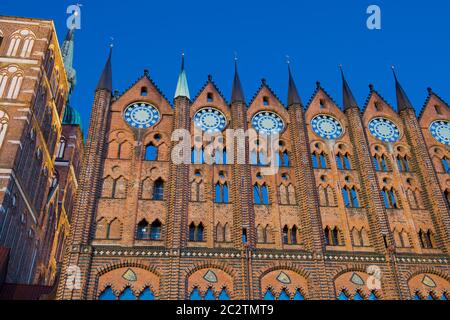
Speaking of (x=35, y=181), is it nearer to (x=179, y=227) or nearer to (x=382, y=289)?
(x=179, y=227)

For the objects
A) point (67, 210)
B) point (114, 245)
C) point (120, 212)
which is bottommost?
point (114, 245)

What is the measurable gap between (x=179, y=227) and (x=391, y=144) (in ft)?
47.7

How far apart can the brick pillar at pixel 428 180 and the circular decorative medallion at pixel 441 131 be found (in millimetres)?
1491

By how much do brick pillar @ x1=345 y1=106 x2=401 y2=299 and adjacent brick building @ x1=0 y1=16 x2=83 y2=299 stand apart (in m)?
17.8

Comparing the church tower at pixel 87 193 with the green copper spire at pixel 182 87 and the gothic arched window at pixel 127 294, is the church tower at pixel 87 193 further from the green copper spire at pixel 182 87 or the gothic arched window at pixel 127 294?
the green copper spire at pixel 182 87

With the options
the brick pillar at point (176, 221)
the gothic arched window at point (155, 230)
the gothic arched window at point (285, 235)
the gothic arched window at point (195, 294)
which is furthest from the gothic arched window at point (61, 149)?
the gothic arched window at point (285, 235)

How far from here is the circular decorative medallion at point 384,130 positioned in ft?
96.1

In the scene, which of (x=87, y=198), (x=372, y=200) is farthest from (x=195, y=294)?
(x=372, y=200)

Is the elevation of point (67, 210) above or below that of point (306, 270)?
above

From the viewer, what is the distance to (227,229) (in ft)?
79.0

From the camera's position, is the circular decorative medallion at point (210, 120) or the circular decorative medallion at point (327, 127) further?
the circular decorative medallion at point (327, 127)

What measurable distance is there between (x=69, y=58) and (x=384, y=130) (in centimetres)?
3906
